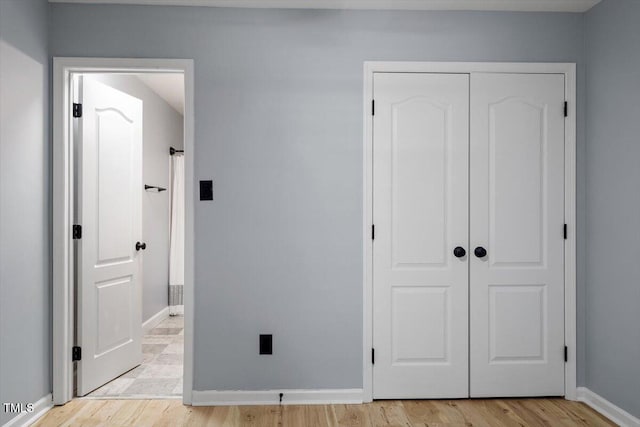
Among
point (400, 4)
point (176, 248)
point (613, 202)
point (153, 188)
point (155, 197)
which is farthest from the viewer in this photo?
point (176, 248)

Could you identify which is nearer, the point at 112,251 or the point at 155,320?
the point at 112,251

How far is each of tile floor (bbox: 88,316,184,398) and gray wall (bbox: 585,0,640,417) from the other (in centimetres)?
272

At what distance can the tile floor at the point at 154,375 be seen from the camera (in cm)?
291

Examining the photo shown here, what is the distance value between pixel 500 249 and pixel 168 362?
8.77ft

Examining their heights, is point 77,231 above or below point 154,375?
above

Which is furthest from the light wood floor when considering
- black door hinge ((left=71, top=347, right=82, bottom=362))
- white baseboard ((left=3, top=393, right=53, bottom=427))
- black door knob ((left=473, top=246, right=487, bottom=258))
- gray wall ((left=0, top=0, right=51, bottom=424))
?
black door knob ((left=473, top=246, right=487, bottom=258))

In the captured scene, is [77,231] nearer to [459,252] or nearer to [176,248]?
[176,248]

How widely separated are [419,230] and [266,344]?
122 centimetres

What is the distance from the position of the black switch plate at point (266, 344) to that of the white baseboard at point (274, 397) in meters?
0.25

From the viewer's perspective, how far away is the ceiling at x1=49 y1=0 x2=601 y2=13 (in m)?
2.69

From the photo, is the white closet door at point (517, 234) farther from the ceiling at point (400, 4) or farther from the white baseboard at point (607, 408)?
the ceiling at point (400, 4)

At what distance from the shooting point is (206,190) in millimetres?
2748

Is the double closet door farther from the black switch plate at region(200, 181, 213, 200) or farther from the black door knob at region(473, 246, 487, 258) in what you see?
the black switch plate at region(200, 181, 213, 200)

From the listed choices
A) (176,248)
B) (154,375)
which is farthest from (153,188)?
(154,375)
